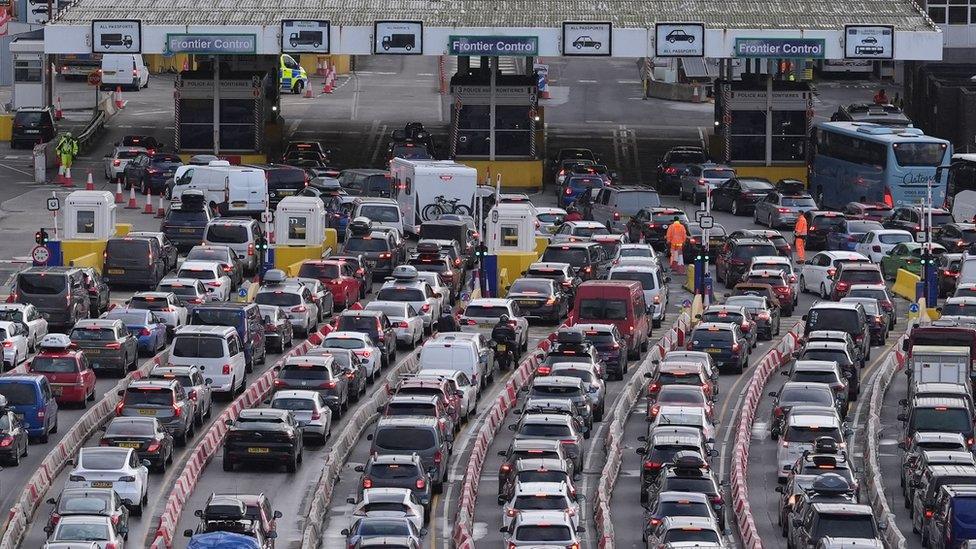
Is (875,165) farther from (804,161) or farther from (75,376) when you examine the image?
(75,376)

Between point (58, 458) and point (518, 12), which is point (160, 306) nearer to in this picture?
point (58, 458)

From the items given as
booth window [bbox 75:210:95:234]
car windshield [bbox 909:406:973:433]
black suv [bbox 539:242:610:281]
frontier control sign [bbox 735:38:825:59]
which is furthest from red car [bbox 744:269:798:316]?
frontier control sign [bbox 735:38:825:59]

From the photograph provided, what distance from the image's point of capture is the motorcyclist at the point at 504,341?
61.0 metres

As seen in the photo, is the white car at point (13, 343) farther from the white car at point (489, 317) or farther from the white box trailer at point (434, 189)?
the white box trailer at point (434, 189)

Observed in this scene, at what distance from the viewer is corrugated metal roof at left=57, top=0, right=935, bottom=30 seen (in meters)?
92.4

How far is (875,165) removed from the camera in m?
87.8

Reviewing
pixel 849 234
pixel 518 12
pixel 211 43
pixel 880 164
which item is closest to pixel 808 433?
pixel 849 234

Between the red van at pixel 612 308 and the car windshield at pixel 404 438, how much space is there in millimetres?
13653

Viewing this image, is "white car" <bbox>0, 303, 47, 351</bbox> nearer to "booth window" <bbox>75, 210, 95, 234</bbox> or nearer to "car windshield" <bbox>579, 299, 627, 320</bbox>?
"booth window" <bbox>75, 210, 95, 234</bbox>

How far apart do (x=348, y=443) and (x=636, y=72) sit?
284 ft

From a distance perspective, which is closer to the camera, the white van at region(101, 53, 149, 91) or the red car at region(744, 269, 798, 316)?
the red car at region(744, 269, 798, 316)

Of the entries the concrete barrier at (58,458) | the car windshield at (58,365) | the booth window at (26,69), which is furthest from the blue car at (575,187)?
the car windshield at (58,365)

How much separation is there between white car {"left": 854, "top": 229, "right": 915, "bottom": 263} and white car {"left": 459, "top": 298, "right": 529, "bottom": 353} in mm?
17363

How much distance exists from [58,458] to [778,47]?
47202 mm
